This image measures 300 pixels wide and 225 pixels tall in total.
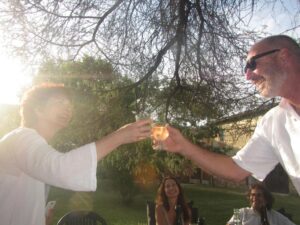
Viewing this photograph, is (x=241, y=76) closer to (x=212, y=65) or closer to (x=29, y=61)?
(x=212, y=65)

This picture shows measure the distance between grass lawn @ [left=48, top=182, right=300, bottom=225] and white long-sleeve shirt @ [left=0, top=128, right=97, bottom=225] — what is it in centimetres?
1023

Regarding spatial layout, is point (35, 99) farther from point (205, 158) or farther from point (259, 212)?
point (259, 212)

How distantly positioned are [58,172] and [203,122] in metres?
5.05

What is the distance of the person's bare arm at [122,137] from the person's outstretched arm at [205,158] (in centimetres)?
→ 67

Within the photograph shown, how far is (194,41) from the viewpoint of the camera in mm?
5695

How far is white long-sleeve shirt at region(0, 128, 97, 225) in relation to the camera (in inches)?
73.2

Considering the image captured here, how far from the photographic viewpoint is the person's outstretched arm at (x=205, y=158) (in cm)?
292

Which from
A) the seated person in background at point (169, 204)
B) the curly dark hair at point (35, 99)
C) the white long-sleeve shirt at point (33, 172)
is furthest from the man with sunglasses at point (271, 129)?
the seated person in background at point (169, 204)

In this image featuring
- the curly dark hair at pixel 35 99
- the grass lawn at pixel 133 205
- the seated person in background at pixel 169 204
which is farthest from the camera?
the grass lawn at pixel 133 205

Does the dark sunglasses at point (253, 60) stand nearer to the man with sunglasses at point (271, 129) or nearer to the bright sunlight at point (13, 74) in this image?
the man with sunglasses at point (271, 129)

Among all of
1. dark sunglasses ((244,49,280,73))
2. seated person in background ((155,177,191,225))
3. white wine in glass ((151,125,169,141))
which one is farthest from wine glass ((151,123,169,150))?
seated person in background ((155,177,191,225))

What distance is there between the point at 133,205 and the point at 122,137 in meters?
14.7

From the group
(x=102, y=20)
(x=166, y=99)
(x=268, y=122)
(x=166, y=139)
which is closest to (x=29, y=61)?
(x=102, y=20)

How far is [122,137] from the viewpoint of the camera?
2068mm
